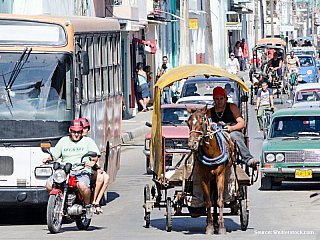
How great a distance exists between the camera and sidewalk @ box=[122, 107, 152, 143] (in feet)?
94.9

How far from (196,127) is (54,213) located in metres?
2.29

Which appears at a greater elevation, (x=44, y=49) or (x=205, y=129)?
(x=44, y=49)

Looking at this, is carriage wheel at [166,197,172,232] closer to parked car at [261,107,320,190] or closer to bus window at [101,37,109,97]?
bus window at [101,37,109,97]

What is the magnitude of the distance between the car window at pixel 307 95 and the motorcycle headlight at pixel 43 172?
1507 centimetres

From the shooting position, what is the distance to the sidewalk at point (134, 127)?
2893 centimetres

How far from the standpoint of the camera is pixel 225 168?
12.0m

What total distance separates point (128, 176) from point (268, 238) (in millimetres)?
8655

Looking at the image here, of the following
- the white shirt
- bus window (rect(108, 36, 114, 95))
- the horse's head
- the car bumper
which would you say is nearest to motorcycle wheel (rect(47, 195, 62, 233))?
the car bumper

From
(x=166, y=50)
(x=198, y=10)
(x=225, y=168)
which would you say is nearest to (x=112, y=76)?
(x=225, y=168)

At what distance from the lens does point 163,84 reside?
12617 millimetres

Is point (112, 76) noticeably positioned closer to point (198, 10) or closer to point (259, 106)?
point (259, 106)

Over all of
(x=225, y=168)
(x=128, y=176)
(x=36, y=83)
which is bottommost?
(x=128, y=176)

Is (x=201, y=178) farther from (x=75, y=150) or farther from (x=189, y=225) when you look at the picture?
(x=75, y=150)

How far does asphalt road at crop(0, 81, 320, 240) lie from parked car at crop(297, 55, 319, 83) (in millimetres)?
27723
